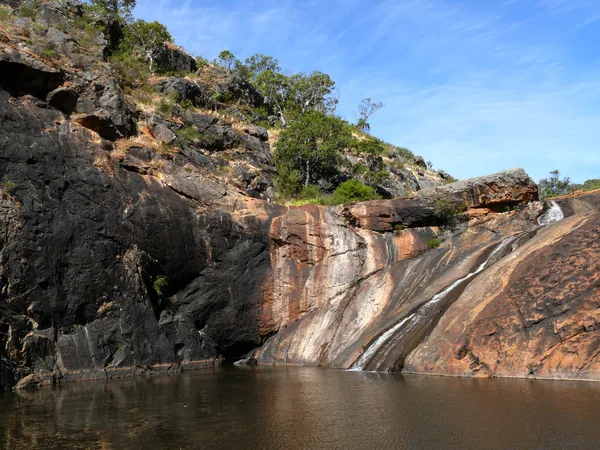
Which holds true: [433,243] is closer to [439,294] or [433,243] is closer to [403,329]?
[439,294]

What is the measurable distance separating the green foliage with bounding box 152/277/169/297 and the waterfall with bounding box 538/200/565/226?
23.2 metres

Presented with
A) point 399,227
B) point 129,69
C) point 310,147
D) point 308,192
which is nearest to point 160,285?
point 399,227

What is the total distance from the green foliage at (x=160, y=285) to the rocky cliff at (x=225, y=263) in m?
0.21

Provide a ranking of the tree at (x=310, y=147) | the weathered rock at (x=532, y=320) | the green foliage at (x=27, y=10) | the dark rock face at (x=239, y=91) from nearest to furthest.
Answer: the weathered rock at (x=532, y=320)
the green foliage at (x=27, y=10)
the tree at (x=310, y=147)
the dark rock face at (x=239, y=91)

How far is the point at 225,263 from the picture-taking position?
1206 inches

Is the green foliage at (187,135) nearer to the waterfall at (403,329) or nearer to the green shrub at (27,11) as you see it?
the green shrub at (27,11)

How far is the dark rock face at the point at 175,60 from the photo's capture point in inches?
2174

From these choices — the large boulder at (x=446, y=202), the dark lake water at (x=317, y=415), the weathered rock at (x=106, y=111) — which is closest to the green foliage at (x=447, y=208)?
the large boulder at (x=446, y=202)

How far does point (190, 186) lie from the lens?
31500 mm

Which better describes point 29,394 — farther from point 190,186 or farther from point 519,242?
point 519,242

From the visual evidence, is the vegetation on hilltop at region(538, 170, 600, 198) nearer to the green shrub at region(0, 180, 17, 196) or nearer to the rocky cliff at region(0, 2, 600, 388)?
the rocky cliff at region(0, 2, 600, 388)

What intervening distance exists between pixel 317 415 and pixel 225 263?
17.4 meters

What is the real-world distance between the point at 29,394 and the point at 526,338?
62.9ft

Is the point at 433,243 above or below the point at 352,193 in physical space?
below
